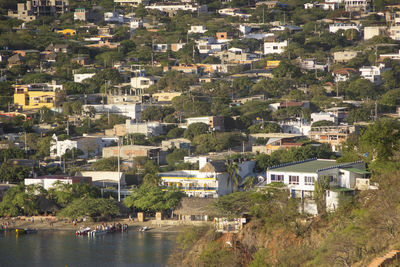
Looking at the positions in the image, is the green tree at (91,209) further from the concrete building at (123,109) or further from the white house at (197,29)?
the white house at (197,29)

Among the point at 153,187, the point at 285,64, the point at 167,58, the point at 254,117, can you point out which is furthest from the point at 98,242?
the point at 167,58

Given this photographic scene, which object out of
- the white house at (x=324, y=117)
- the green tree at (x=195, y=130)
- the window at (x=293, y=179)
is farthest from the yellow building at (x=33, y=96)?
the window at (x=293, y=179)

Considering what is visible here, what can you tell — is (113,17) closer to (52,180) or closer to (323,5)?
(323,5)

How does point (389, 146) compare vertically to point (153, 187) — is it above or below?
above

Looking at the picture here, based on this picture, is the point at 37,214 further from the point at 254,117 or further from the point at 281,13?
the point at 281,13

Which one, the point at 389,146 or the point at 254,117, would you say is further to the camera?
the point at 254,117

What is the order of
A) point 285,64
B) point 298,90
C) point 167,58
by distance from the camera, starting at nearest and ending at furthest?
point 298,90 → point 285,64 → point 167,58
